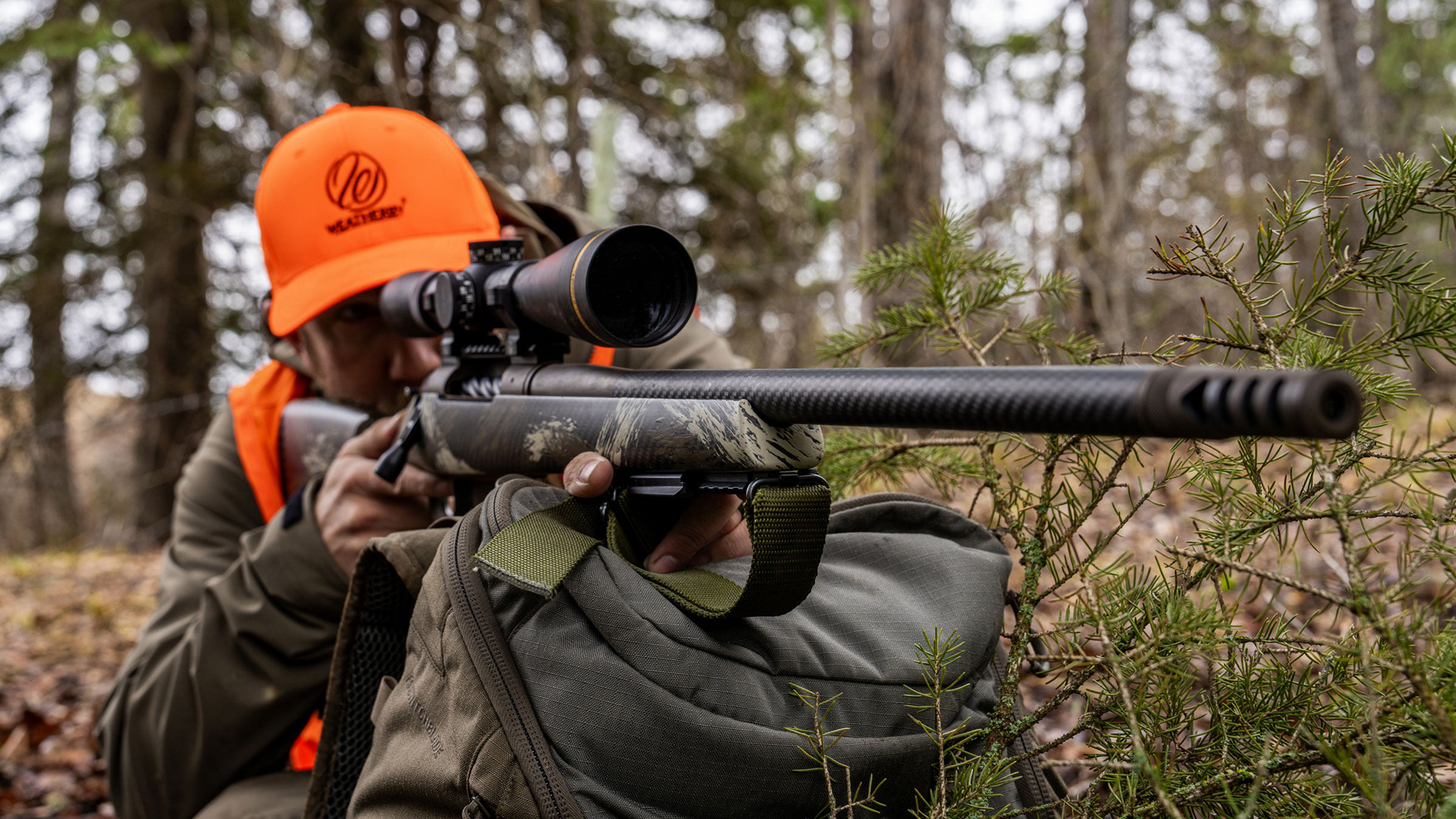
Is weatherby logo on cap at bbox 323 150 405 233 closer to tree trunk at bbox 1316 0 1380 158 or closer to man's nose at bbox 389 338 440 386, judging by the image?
man's nose at bbox 389 338 440 386

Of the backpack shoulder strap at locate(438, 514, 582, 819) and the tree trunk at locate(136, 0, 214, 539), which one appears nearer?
the backpack shoulder strap at locate(438, 514, 582, 819)

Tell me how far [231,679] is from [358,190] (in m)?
1.39

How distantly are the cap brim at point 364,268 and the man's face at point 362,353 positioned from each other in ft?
0.26

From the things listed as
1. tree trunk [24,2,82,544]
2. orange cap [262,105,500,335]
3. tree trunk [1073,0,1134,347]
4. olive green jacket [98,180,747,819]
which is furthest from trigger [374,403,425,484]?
tree trunk [24,2,82,544]

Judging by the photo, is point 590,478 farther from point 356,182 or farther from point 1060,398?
point 356,182

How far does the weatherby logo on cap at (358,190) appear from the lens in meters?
2.55

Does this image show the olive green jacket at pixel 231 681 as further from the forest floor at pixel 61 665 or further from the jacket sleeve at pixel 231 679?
the forest floor at pixel 61 665

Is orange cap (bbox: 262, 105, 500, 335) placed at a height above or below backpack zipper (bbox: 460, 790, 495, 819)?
above

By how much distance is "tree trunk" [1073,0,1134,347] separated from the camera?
6719mm

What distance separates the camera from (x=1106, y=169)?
7.42 meters

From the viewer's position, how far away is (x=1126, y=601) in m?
1.15

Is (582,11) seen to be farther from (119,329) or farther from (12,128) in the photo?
(12,128)

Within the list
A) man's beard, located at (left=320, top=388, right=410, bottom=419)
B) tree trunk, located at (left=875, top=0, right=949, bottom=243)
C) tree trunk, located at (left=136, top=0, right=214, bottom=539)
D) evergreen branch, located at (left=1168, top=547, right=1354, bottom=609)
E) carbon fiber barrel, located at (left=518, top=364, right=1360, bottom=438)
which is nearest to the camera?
carbon fiber barrel, located at (left=518, top=364, right=1360, bottom=438)

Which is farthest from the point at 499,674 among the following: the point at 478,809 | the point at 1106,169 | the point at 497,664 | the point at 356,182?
the point at 1106,169
